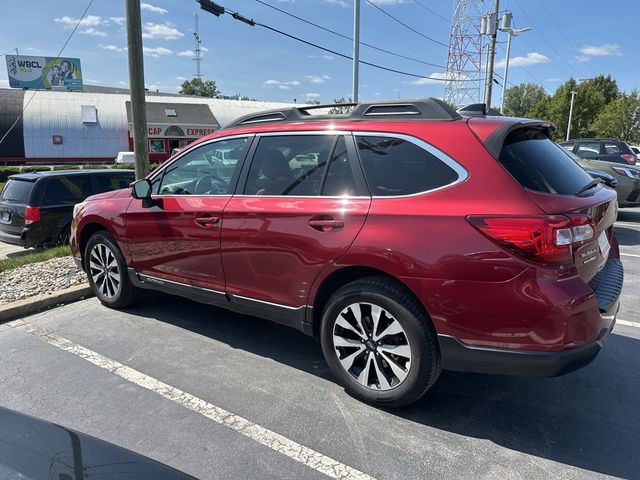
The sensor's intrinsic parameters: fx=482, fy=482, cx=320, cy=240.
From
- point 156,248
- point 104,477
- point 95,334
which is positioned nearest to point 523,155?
point 104,477

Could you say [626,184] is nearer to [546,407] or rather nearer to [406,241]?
[546,407]

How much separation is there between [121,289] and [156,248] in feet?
2.86

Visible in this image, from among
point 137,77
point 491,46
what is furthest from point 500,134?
point 491,46

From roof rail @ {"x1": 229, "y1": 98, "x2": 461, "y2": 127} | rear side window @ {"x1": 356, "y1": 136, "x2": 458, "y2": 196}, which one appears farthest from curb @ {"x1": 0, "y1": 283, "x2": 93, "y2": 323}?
rear side window @ {"x1": 356, "y1": 136, "x2": 458, "y2": 196}

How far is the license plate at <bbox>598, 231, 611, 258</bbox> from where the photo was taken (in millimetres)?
3057

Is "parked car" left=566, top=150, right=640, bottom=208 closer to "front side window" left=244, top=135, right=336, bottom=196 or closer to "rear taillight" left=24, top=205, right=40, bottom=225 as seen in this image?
"front side window" left=244, top=135, right=336, bottom=196

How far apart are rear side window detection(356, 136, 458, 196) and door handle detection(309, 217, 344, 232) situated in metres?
0.31

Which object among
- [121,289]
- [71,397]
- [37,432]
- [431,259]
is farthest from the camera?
[121,289]

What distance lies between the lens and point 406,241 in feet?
9.44

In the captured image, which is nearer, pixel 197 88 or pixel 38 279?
pixel 38 279

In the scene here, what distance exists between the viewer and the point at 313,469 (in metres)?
2.61

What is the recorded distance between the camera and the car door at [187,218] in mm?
3955

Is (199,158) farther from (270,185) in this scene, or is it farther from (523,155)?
(523,155)

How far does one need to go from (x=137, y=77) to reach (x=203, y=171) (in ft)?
11.5
